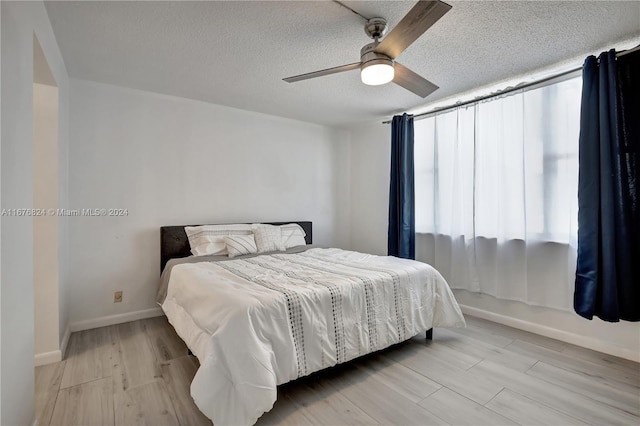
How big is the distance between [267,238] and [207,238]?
638mm

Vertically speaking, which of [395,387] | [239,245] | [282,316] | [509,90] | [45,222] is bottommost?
[395,387]

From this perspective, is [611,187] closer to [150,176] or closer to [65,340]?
[150,176]

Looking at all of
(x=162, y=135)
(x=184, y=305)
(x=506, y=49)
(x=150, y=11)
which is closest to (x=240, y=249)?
(x=184, y=305)

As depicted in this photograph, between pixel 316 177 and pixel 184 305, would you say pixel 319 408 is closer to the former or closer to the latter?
pixel 184 305

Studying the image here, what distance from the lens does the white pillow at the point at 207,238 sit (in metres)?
3.08

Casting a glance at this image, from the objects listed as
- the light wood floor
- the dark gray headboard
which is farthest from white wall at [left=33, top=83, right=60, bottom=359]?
the dark gray headboard

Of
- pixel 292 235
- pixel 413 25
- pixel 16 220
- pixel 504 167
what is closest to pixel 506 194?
pixel 504 167

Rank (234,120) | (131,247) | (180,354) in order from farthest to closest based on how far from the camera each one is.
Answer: (234,120) < (131,247) < (180,354)

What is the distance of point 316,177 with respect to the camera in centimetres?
447

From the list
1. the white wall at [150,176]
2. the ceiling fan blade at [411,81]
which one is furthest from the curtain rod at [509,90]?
the white wall at [150,176]

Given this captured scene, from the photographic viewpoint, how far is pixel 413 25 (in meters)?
1.51

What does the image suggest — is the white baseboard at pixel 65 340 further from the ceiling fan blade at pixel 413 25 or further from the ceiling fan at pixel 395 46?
the ceiling fan blade at pixel 413 25

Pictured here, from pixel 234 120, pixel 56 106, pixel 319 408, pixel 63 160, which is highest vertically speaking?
pixel 234 120

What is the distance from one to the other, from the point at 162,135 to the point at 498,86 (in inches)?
139
